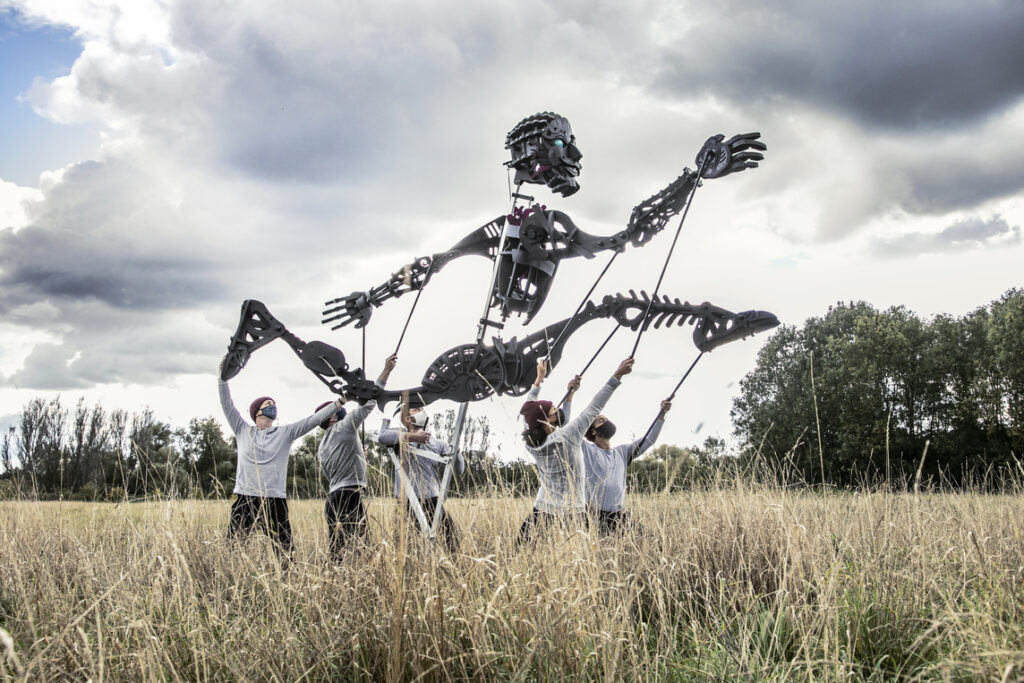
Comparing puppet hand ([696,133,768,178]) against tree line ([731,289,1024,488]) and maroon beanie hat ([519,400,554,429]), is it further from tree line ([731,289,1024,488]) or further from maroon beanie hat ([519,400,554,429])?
tree line ([731,289,1024,488])

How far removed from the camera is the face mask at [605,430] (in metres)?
5.34

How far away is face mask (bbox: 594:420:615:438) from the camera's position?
5344 mm

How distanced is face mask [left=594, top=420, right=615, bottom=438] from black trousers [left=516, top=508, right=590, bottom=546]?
74 cm

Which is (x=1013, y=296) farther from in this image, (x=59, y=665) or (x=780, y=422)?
(x=59, y=665)

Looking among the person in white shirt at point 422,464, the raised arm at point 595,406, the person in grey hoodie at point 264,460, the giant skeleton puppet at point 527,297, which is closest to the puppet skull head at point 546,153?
the giant skeleton puppet at point 527,297

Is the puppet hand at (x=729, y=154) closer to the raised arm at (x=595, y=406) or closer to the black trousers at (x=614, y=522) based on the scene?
the raised arm at (x=595, y=406)

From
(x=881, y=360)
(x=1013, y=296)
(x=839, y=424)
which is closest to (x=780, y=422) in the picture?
(x=839, y=424)

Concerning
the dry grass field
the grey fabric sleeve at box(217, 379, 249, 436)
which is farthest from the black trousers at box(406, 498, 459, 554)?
the grey fabric sleeve at box(217, 379, 249, 436)

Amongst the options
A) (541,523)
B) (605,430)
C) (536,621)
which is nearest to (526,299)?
(605,430)

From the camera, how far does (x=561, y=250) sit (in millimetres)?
5703

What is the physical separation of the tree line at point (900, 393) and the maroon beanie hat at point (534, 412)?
775 inches

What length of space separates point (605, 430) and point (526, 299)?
1188mm

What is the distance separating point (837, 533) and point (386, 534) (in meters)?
3.46

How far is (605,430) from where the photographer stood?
5355 mm
